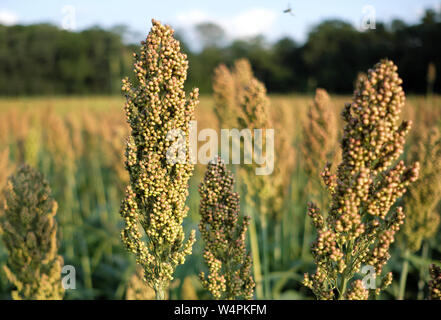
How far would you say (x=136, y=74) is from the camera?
208cm

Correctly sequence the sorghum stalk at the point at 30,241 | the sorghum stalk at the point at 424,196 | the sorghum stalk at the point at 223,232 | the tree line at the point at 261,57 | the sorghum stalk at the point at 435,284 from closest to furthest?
the sorghum stalk at the point at 435,284, the sorghum stalk at the point at 223,232, the sorghum stalk at the point at 30,241, the sorghum stalk at the point at 424,196, the tree line at the point at 261,57

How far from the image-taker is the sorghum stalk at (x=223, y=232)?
2.23 m

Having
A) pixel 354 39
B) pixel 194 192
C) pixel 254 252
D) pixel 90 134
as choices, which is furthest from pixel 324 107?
pixel 354 39

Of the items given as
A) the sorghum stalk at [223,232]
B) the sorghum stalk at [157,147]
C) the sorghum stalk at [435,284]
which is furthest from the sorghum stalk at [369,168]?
the sorghum stalk at [157,147]

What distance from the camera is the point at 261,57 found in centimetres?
6106

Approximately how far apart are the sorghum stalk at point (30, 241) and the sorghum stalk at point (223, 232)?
5.36 ft

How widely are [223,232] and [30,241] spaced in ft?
6.10

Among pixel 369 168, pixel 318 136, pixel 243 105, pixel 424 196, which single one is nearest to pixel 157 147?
pixel 369 168

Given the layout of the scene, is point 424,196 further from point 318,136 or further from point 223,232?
point 223,232

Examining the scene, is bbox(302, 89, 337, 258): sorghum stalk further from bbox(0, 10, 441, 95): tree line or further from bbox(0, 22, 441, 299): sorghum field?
bbox(0, 10, 441, 95): tree line

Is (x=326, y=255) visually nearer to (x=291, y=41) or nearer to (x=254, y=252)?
(x=254, y=252)

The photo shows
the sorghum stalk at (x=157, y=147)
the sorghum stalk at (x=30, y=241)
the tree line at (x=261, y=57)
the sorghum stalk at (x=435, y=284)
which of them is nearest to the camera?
the sorghum stalk at (x=435, y=284)

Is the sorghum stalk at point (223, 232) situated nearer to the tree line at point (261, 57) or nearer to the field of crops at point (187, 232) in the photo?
the field of crops at point (187, 232)

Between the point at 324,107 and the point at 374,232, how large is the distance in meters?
3.01
